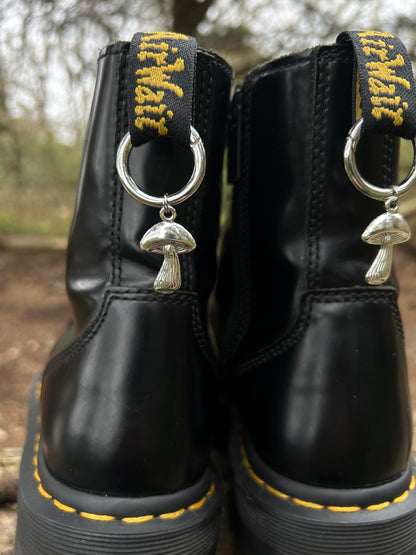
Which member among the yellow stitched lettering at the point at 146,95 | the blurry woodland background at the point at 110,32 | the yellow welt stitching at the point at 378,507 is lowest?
the yellow welt stitching at the point at 378,507

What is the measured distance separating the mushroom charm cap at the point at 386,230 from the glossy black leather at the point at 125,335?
191mm

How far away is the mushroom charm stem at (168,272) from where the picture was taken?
1.47 feet

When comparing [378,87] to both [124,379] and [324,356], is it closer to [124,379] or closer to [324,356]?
[324,356]

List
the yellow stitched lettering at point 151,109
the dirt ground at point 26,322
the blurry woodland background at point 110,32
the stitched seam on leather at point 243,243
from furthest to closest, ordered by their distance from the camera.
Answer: the blurry woodland background at point 110,32, the dirt ground at point 26,322, the stitched seam on leather at point 243,243, the yellow stitched lettering at point 151,109

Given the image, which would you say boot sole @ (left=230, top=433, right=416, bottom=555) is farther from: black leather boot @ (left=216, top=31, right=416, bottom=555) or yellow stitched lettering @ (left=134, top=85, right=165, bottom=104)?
yellow stitched lettering @ (left=134, top=85, right=165, bottom=104)

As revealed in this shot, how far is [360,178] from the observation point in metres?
0.47

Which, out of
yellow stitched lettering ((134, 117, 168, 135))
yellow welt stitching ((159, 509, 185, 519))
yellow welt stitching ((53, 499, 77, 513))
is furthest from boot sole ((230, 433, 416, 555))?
yellow stitched lettering ((134, 117, 168, 135))

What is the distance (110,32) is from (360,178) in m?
1.77

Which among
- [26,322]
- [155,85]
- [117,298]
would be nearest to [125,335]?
[117,298]

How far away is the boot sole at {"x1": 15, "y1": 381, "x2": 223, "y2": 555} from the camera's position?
0.45 metres

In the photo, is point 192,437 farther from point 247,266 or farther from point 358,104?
point 358,104

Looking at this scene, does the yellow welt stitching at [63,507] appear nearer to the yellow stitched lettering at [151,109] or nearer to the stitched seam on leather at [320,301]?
the stitched seam on leather at [320,301]

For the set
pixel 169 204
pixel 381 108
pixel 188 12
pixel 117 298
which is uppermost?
pixel 188 12

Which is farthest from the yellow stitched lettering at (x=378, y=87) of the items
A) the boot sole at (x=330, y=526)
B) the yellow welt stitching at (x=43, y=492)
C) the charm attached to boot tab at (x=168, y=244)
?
the yellow welt stitching at (x=43, y=492)
